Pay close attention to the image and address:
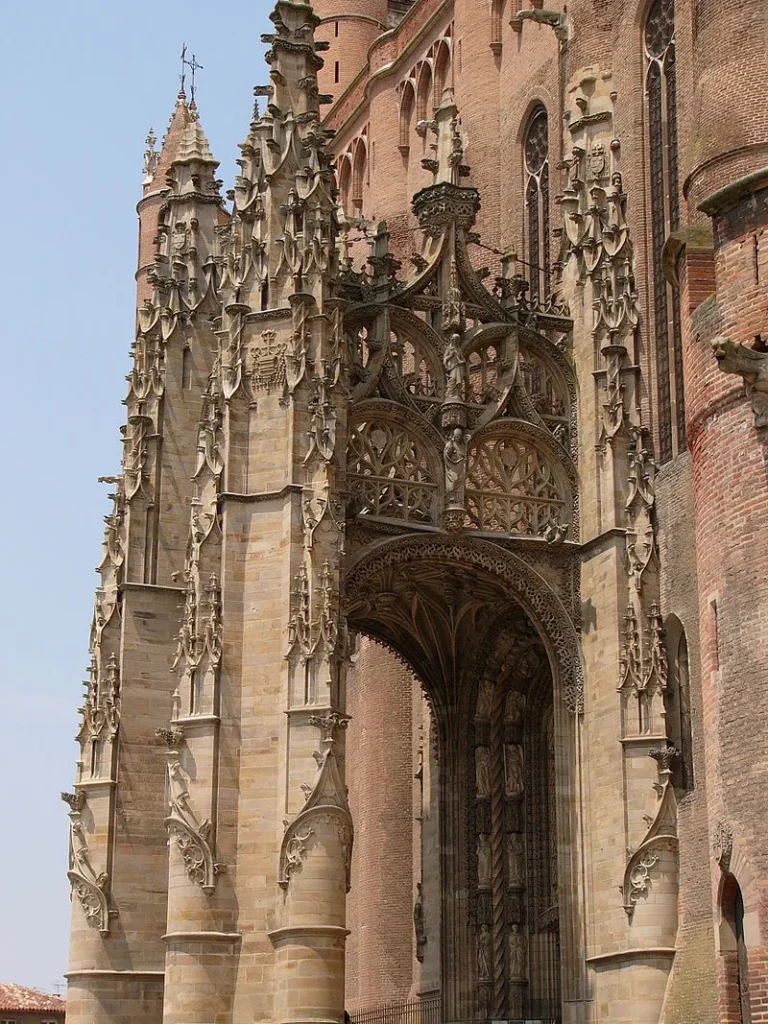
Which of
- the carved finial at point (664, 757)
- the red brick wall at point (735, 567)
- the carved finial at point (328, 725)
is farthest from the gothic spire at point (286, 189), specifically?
the carved finial at point (664, 757)

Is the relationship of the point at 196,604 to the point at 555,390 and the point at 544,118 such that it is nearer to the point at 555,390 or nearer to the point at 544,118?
the point at 555,390

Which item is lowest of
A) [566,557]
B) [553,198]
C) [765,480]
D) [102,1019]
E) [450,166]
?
[102,1019]

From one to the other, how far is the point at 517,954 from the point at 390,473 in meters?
7.49

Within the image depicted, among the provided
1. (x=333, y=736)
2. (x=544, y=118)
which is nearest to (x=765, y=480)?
(x=333, y=736)

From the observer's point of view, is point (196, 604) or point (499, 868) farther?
point (499, 868)

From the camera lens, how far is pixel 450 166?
2550 cm

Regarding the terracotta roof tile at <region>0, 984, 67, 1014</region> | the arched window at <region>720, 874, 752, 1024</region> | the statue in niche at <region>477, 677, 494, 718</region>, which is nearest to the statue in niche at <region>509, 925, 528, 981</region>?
the statue in niche at <region>477, 677, 494, 718</region>

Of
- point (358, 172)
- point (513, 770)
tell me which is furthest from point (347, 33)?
point (513, 770)

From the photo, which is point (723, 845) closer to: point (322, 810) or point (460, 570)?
point (322, 810)

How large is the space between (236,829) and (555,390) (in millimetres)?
7756

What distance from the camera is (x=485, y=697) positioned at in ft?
87.8

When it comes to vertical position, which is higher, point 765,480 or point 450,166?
point 450,166

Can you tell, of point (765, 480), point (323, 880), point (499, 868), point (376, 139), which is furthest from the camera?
point (376, 139)

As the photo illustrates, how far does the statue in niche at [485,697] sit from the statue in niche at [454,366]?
4.80m
